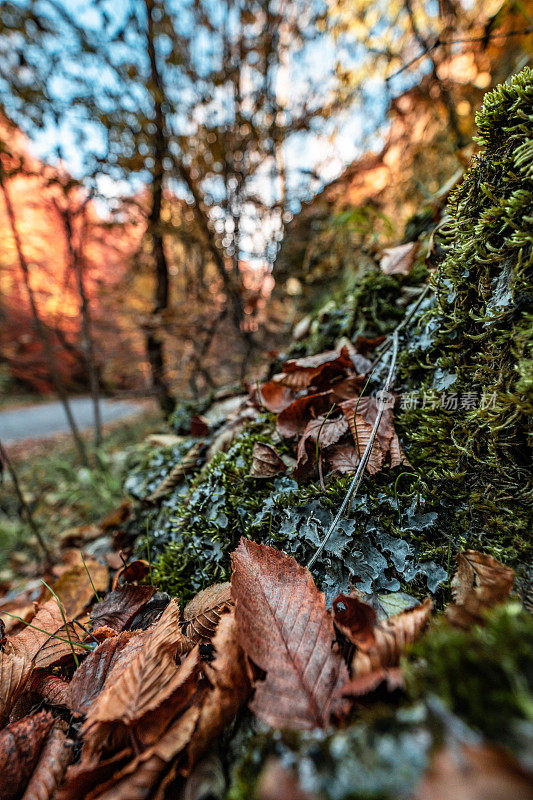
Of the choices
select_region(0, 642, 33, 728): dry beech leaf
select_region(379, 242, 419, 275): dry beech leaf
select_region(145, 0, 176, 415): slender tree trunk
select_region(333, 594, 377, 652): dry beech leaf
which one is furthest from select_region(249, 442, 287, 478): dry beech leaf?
select_region(145, 0, 176, 415): slender tree trunk

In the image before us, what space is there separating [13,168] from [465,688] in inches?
163

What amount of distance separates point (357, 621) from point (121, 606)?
33.4 inches

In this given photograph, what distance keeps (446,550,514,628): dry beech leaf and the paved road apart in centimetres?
823

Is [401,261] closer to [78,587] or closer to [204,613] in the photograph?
[204,613]

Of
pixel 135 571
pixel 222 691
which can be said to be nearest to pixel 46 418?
pixel 135 571

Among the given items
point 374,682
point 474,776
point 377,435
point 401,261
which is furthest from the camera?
point 401,261

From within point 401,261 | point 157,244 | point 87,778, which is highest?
point 157,244

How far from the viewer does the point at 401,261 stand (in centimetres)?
183

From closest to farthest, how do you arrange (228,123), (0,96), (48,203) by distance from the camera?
1. (0,96)
2. (228,123)
3. (48,203)

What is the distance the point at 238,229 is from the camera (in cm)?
385

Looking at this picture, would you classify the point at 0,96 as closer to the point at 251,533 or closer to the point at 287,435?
the point at 287,435

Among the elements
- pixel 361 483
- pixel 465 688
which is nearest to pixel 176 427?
pixel 361 483

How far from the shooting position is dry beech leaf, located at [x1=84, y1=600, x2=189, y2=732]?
26.7 inches

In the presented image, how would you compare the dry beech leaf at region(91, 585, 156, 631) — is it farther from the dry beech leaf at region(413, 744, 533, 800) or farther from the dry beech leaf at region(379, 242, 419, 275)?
the dry beech leaf at region(379, 242, 419, 275)
